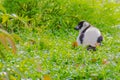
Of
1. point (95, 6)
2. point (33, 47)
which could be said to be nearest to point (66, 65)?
point (33, 47)

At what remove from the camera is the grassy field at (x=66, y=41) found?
16.1ft

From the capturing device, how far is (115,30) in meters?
9.98

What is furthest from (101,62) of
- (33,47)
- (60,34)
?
(60,34)

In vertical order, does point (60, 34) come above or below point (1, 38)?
below

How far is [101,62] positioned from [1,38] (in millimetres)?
4435

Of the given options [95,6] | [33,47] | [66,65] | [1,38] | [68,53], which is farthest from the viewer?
[95,6]

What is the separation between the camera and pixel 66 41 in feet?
26.5

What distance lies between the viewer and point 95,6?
9.69 metres

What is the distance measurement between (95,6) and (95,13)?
164 millimetres

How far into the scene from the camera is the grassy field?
16.1 feet

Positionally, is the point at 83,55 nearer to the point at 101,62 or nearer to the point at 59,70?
the point at 101,62

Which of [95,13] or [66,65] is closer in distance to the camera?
[66,65]

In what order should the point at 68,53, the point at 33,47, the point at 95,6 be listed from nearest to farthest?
1. the point at 68,53
2. the point at 33,47
3. the point at 95,6

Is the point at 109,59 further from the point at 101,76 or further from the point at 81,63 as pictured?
the point at 101,76
